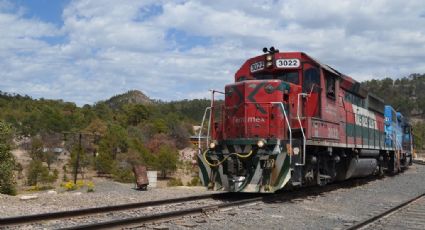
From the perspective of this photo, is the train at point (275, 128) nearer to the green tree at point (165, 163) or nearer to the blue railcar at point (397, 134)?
the blue railcar at point (397, 134)

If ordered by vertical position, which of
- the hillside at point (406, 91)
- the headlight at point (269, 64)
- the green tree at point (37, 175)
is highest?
the hillside at point (406, 91)

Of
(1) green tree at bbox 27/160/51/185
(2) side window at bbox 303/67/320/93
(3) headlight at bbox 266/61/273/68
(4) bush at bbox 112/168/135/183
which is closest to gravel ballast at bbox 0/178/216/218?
(3) headlight at bbox 266/61/273/68

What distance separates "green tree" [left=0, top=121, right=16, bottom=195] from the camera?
17.7 metres

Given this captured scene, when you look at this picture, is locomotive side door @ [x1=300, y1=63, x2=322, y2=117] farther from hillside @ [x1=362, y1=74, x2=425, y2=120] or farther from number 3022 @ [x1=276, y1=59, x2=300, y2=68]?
hillside @ [x1=362, y1=74, x2=425, y2=120]

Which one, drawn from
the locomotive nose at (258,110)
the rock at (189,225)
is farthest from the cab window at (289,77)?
the rock at (189,225)

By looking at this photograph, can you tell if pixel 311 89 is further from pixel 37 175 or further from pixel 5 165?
pixel 37 175

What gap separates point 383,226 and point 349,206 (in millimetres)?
2629

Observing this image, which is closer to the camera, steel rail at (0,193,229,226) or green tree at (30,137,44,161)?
steel rail at (0,193,229,226)

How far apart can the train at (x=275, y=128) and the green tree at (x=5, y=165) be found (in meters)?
9.07

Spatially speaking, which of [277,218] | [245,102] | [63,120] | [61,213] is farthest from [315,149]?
[63,120]

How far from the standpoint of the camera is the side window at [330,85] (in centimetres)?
1289

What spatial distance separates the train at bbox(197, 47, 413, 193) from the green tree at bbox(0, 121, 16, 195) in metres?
9.07

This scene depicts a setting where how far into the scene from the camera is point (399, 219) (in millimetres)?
8922

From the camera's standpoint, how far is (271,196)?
1131 centimetres
